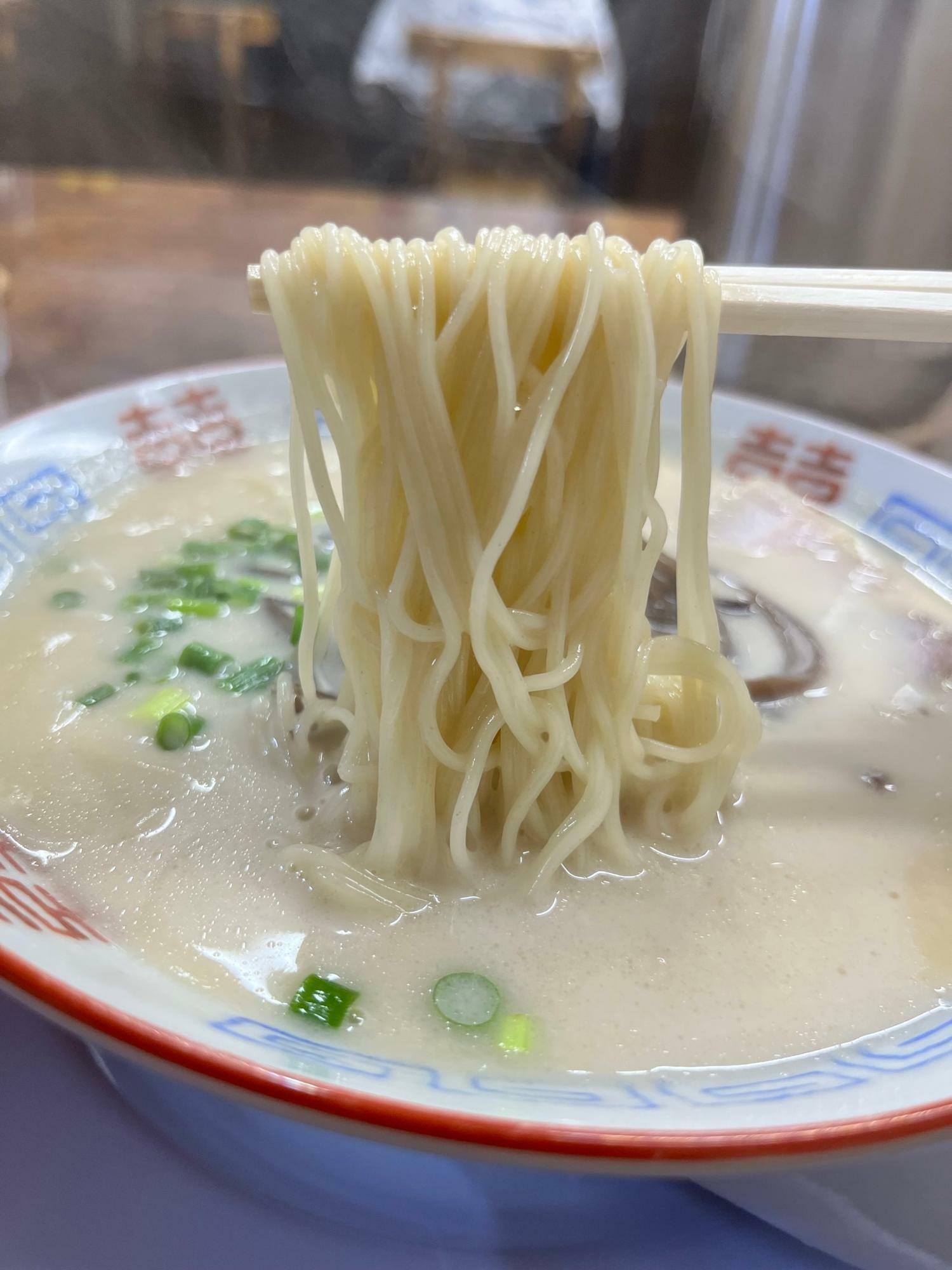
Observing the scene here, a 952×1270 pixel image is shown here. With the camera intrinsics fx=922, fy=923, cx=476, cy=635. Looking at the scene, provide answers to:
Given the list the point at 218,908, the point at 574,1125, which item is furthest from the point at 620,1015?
the point at 218,908

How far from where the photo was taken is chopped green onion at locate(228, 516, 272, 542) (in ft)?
7.14

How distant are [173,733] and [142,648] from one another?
299 millimetres

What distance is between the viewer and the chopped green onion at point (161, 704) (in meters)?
1.61

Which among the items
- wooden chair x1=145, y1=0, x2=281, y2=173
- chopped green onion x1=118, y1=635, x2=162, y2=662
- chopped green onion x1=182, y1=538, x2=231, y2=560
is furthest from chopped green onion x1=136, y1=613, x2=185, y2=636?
wooden chair x1=145, y1=0, x2=281, y2=173

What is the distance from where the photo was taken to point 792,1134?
861mm

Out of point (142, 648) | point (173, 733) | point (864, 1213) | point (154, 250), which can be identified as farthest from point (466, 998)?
point (154, 250)

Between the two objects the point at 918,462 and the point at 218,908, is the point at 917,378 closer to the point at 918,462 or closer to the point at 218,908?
the point at 918,462

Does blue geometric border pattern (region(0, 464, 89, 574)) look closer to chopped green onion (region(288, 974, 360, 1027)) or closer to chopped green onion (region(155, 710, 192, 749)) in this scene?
chopped green onion (region(155, 710, 192, 749))

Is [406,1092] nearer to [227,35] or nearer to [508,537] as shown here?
[508,537]

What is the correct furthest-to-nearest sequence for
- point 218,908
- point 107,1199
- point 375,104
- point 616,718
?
1. point 375,104
2. point 616,718
3. point 218,908
4. point 107,1199

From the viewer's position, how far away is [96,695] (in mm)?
1642

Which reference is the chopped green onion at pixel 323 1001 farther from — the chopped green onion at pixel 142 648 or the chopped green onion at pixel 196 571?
the chopped green onion at pixel 196 571

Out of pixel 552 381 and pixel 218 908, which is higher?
pixel 552 381

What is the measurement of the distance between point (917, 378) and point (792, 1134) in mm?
2636
